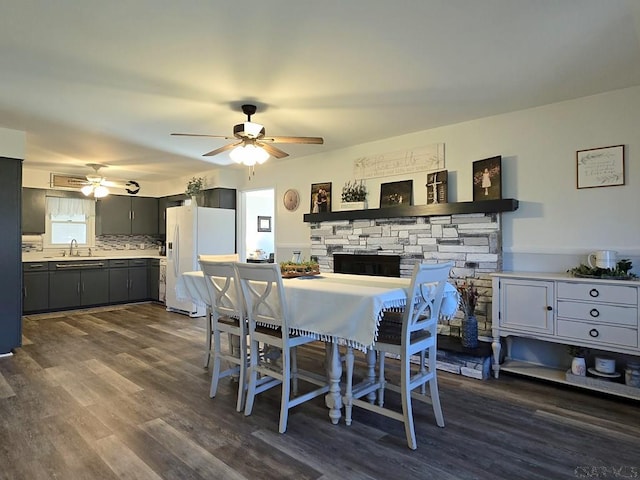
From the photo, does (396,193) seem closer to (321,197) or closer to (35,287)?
(321,197)

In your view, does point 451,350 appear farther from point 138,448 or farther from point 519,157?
point 138,448

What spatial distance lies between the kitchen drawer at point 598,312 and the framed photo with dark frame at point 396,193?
6.18 ft

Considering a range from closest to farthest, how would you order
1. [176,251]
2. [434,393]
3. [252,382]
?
1. [434,393]
2. [252,382]
3. [176,251]

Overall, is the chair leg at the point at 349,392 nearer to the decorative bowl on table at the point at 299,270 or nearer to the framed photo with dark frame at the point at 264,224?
the decorative bowl on table at the point at 299,270

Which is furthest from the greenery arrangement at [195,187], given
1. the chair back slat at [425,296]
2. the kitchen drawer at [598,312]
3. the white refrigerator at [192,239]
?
the kitchen drawer at [598,312]

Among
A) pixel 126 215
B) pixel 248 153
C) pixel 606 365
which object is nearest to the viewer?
pixel 606 365

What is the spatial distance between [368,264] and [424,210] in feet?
3.18

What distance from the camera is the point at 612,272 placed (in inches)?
117

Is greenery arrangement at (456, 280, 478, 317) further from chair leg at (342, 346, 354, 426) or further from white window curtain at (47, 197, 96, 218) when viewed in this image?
white window curtain at (47, 197, 96, 218)

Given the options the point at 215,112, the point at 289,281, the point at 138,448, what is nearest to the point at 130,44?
the point at 215,112

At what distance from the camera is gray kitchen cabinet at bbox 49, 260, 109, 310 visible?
247 inches

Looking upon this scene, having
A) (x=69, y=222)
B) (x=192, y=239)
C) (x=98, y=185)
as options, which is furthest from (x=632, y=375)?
(x=69, y=222)

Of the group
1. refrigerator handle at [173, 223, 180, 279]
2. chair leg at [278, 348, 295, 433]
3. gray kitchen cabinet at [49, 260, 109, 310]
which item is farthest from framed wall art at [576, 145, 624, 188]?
gray kitchen cabinet at [49, 260, 109, 310]

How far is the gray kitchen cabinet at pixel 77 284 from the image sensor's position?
6266 millimetres
